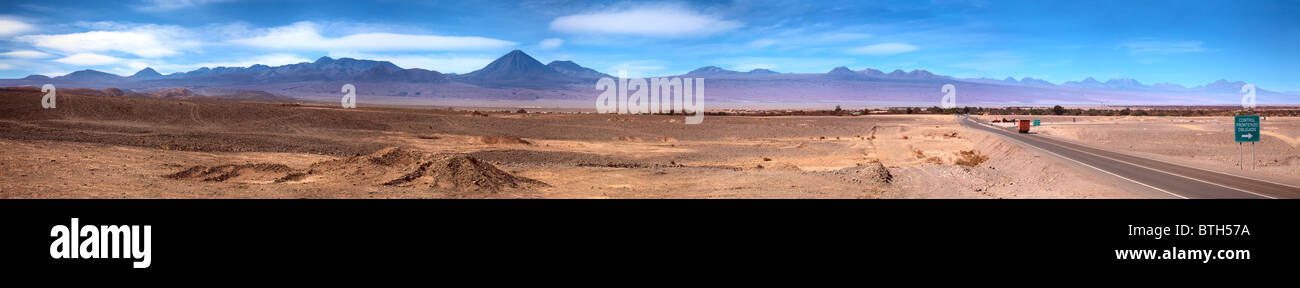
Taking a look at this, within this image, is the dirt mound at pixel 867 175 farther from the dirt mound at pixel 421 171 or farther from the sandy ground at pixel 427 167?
the dirt mound at pixel 421 171

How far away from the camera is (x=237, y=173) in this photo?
55.4ft

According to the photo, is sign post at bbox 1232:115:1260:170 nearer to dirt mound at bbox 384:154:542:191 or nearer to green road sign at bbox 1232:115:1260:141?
green road sign at bbox 1232:115:1260:141

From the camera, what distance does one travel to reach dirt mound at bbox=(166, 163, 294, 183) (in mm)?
16000

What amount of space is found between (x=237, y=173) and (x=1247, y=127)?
1212 inches


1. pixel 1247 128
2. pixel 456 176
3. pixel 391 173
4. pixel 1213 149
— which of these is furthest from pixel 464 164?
pixel 1213 149

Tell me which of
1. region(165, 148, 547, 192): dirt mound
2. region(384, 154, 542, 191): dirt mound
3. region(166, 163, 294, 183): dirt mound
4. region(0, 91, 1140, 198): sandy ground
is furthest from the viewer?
region(384, 154, 542, 191): dirt mound

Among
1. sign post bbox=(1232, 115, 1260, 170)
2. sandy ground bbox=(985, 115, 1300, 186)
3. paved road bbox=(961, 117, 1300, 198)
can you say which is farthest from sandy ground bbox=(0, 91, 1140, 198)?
sandy ground bbox=(985, 115, 1300, 186)

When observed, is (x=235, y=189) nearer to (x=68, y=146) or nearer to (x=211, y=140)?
(x=68, y=146)

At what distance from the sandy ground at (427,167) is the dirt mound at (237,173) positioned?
0.14 feet

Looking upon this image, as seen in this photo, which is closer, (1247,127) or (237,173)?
(237,173)

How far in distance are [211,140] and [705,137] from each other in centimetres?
3291

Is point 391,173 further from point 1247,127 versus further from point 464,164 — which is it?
point 1247,127

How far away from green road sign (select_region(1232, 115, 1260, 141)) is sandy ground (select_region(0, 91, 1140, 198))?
236 inches
